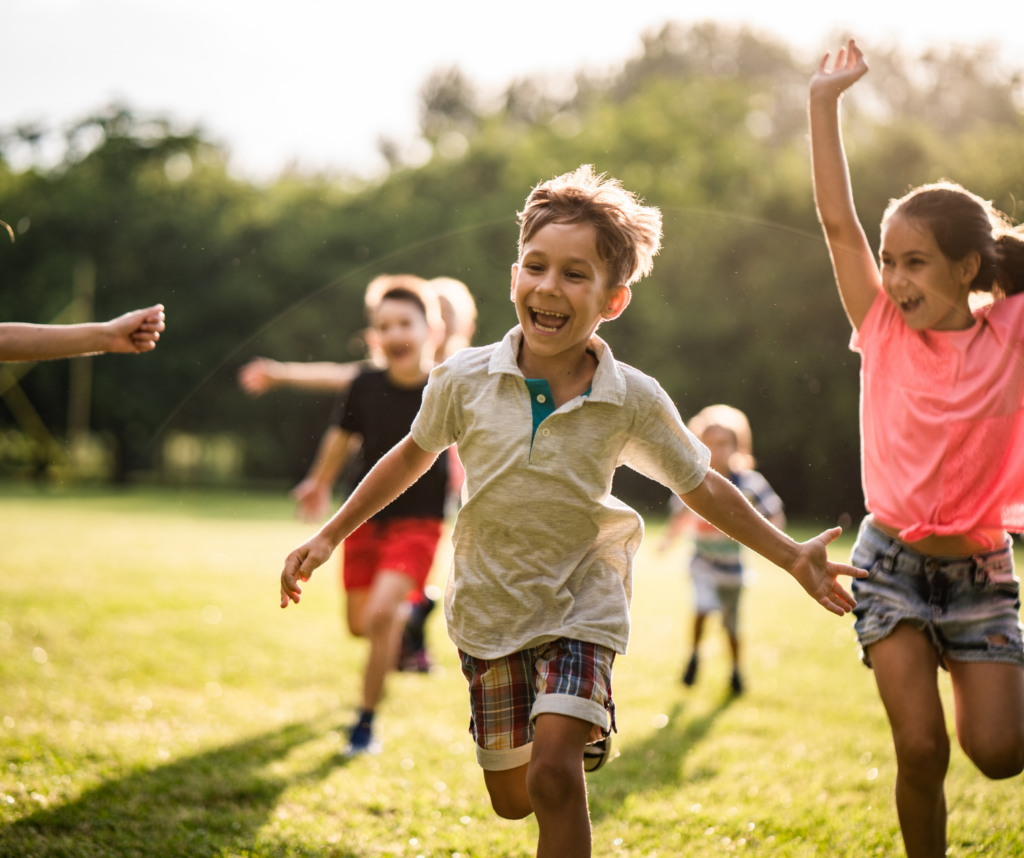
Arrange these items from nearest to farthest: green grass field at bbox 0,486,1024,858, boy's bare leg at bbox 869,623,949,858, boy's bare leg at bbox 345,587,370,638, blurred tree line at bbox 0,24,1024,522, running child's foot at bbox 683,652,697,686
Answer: boy's bare leg at bbox 869,623,949,858 < green grass field at bbox 0,486,1024,858 < blurred tree line at bbox 0,24,1024,522 < boy's bare leg at bbox 345,587,370,638 < running child's foot at bbox 683,652,697,686

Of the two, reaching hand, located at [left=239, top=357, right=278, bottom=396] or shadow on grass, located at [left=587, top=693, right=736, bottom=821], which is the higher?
reaching hand, located at [left=239, top=357, right=278, bottom=396]

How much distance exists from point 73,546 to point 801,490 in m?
10.1

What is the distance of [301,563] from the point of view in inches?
103

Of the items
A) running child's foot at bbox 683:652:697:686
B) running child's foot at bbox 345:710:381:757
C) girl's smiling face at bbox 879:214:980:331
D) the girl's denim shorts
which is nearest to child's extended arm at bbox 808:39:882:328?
girl's smiling face at bbox 879:214:980:331

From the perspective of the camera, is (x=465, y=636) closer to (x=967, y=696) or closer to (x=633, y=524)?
(x=633, y=524)

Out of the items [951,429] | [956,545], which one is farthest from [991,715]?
[951,429]

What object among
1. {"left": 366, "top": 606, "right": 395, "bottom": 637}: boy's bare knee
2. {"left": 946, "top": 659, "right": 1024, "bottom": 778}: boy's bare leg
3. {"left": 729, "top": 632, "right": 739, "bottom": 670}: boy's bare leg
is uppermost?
{"left": 946, "top": 659, "right": 1024, "bottom": 778}: boy's bare leg

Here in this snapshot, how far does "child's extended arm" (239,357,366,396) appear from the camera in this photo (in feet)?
14.5

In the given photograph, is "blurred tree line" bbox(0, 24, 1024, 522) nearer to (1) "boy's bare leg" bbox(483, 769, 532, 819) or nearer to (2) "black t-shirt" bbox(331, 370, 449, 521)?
(2) "black t-shirt" bbox(331, 370, 449, 521)

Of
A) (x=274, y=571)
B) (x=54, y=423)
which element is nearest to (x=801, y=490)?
(x=274, y=571)

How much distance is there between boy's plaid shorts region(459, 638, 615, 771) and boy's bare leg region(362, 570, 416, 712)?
6.34 feet

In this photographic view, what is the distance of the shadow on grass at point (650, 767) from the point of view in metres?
3.90

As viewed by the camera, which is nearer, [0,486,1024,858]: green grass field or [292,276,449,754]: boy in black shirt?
[0,486,1024,858]: green grass field

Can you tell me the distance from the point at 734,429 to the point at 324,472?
2.32 m
